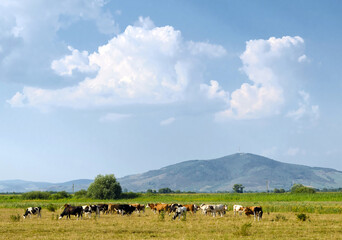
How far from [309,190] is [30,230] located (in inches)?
4605

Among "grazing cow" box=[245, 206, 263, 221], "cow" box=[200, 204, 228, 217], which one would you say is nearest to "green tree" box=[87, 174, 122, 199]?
"cow" box=[200, 204, 228, 217]

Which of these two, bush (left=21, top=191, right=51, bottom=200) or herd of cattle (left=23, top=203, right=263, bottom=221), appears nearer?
herd of cattle (left=23, top=203, right=263, bottom=221)

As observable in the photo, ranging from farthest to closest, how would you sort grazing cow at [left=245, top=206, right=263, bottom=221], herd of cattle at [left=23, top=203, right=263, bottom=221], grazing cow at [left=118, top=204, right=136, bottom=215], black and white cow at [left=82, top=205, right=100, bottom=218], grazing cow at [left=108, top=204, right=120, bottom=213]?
1. grazing cow at [left=108, top=204, right=120, bottom=213]
2. grazing cow at [left=118, top=204, right=136, bottom=215]
3. black and white cow at [left=82, top=205, right=100, bottom=218]
4. herd of cattle at [left=23, top=203, right=263, bottom=221]
5. grazing cow at [left=245, top=206, right=263, bottom=221]

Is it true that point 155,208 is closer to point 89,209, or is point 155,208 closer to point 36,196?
point 89,209

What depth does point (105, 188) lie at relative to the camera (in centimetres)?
10262

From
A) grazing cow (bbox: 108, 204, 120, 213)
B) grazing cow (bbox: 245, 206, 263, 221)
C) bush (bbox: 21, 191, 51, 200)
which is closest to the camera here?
grazing cow (bbox: 245, 206, 263, 221)

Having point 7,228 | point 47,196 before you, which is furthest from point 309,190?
point 7,228

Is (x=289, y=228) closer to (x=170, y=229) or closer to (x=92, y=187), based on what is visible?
(x=170, y=229)

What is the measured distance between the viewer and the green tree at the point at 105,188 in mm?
102537

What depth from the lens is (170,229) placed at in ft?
96.0

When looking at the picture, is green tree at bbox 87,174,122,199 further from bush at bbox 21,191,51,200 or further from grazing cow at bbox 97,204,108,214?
grazing cow at bbox 97,204,108,214

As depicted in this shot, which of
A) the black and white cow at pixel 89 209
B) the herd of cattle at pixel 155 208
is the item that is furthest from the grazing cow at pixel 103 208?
the black and white cow at pixel 89 209

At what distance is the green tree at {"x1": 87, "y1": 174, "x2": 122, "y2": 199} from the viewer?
336ft

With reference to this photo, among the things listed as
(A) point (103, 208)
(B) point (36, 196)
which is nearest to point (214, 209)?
(A) point (103, 208)
